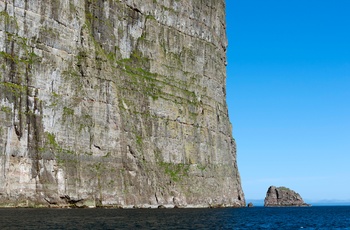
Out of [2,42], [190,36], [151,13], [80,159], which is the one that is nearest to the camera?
[2,42]

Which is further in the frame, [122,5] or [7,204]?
[122,5]

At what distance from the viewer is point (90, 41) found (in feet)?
317

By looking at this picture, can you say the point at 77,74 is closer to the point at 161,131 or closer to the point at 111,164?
the point at 111,164

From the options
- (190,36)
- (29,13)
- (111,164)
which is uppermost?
(190,36)

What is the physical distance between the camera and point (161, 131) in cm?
10894

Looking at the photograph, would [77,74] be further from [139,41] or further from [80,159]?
[139,41]

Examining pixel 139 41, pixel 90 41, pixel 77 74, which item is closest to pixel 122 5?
pixel 139 41

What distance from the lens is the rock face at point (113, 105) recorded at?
8119 centimetres

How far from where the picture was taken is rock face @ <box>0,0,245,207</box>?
8119cm

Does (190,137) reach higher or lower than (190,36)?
lower

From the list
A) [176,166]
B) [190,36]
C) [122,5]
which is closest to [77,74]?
[122,5]

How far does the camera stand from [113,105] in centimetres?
9619

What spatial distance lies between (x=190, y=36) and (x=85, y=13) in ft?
107

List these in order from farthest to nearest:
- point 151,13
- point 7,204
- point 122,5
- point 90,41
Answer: point 151,13 → point 122,5 → point 90,41 → point 7,204
